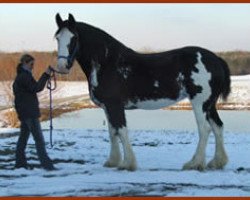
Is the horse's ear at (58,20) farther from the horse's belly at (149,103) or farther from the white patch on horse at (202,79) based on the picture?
the white patch on horse at (202,79)

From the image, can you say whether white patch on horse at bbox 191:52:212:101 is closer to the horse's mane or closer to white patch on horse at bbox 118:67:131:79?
white patch on horse at bbox 118:67:131:79

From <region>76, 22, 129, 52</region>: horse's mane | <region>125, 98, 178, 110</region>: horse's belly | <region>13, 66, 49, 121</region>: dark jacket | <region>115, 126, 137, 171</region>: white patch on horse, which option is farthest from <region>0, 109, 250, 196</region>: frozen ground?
<region>76, 22, 129, 52</region>: horse's mane

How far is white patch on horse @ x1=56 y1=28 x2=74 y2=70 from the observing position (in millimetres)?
7617

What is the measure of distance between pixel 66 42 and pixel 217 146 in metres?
3.05

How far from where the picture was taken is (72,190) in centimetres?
620

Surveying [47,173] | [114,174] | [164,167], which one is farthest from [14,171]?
[164,167]

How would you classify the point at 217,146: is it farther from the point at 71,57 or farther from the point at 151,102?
the point at 71,57

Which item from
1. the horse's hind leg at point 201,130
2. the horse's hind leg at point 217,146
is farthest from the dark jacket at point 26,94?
the horse's hind leg at point 217,146

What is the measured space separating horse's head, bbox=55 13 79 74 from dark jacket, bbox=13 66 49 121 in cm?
33

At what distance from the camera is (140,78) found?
25.9 ft

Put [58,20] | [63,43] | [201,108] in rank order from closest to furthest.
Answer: [63,43] → [58,20] → [201,108]

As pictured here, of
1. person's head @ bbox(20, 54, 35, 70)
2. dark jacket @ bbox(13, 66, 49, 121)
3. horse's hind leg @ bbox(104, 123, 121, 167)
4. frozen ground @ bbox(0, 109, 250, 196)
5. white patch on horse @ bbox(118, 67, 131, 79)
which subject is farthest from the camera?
horse's hind leg @ bbox(104, 123, 121, 167)

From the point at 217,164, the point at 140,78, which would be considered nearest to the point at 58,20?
the point at 140,78

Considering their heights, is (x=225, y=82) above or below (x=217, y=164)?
above
